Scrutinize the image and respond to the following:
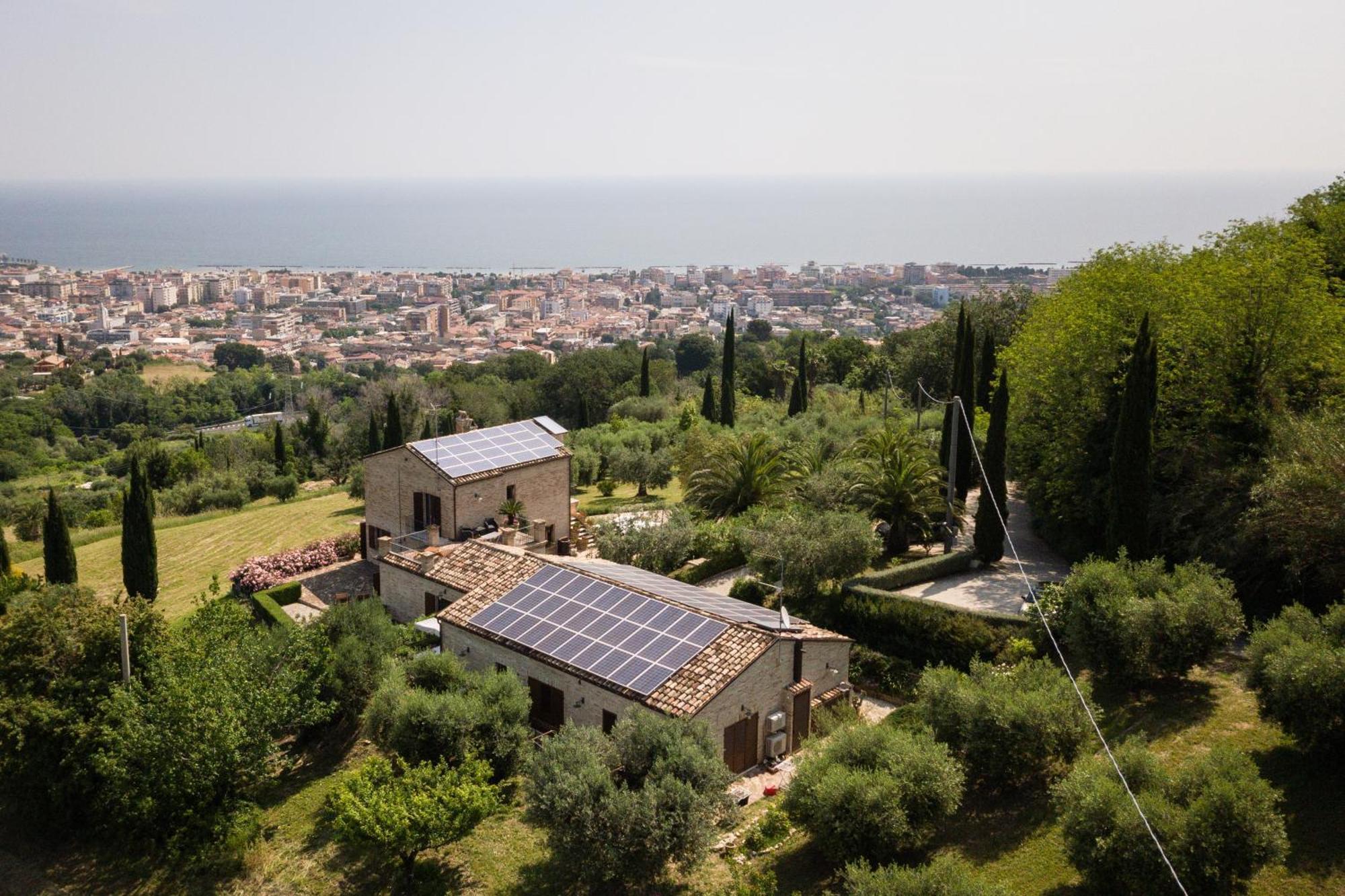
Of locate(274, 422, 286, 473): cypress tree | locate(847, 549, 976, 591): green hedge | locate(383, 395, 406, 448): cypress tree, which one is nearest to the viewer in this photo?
locate(847, 549, 976, 591): green hedge

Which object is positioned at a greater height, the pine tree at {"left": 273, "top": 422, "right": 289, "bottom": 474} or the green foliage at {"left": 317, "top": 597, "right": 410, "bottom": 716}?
the green foliage at {"left": 317, "top": 597, "right": 410, "bottom": 716}

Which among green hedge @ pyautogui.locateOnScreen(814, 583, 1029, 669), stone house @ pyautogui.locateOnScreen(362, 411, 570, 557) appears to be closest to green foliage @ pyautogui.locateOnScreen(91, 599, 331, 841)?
stone house @ pyautogui.locateOnScreen(362, 411, 570, 557)

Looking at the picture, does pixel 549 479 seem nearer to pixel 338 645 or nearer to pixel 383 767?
pixel 338 645

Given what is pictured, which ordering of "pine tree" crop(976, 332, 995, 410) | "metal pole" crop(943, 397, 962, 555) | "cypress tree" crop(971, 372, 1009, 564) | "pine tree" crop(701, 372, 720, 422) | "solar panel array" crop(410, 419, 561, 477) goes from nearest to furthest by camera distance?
1. "cypress tree" crop(971, 372, 1009, 564)
2. "solar panel array" crop(410, 419, 561, 477)
3. "metal pole" crop(943, 397, 962, 555)
4. "pine tree" crop(976, 332, 995, 410)
5. "pine tree" crop(701, 372, 720, 422)

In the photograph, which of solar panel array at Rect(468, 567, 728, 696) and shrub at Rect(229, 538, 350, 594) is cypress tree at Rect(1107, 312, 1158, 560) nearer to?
solar panel array at Rect(468, 567, 728, 696)

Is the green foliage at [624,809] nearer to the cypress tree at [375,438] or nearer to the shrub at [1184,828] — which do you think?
the shrub at [1184,828]

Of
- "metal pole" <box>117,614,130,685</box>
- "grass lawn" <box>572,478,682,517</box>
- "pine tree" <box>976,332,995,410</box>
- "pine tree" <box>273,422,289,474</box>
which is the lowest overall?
"pine tree" <box>273,422,289,474</box>

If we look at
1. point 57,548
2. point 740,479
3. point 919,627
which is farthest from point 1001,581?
point 57,548
